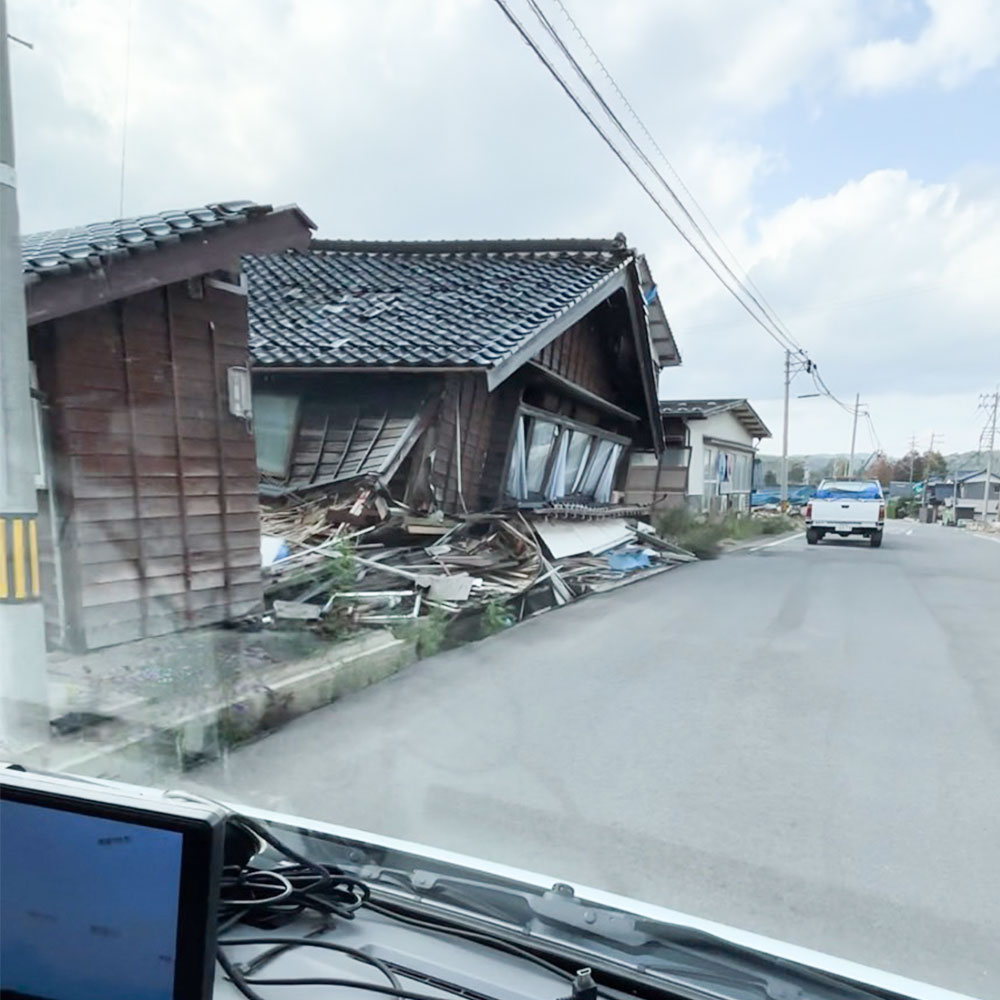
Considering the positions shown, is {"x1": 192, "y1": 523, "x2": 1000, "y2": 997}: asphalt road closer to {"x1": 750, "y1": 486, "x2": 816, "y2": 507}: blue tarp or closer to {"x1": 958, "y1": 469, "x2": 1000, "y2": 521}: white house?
{"x1": 750, "y1": 486, "x2": 816, "y2": 507}: blue tarp

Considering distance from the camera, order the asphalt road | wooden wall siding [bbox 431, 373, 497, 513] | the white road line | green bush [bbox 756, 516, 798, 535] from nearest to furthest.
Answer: the asphalt road → wooden wall siding [bbox 431, 373, 497, 513] → the white road line → green bush [bbox 756, 516, 798, 535]

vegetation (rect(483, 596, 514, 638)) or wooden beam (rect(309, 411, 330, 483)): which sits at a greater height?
wooden beam (rect(309, 411, 330, 483))

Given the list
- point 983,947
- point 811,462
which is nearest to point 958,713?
point 983,947

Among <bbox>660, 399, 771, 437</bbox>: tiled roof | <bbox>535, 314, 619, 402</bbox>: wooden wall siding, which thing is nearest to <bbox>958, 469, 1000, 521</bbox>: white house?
<bbox>660, 399, 771, 437</bbox>: tiled roof

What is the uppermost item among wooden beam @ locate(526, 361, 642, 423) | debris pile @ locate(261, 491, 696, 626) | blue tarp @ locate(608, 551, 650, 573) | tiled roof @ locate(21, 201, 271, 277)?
tiled roof @ locate(21, 201, 271, 277)

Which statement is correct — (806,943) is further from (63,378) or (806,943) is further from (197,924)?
(63,378)

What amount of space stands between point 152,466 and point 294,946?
3872 mm

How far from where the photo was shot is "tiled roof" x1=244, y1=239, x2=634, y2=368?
6254mm

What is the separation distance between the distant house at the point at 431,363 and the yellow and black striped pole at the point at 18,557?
8.89 feet

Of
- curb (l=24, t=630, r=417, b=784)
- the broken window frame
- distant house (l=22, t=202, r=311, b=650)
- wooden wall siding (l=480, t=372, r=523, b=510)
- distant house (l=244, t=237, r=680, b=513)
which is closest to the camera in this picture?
curb (l=24, t=630, r=417, b=784)

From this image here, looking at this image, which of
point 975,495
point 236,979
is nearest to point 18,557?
point 236,979

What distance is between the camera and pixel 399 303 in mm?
7066

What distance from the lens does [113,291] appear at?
13.5ft

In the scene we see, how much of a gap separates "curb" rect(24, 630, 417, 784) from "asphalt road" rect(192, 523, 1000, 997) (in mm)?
141
